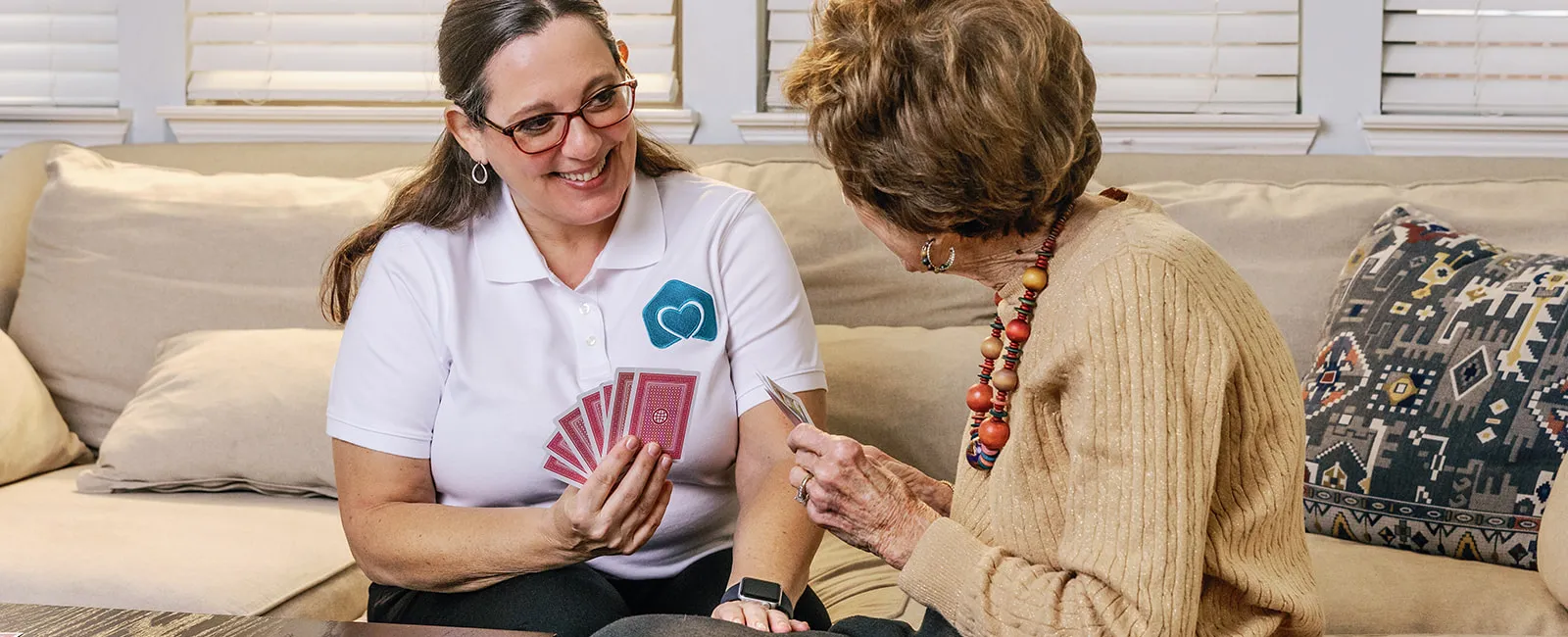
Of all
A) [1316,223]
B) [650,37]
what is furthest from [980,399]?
[650,37]

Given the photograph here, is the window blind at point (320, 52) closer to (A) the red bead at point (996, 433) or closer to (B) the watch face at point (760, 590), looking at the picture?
(B) the watch face at point (760, 590)

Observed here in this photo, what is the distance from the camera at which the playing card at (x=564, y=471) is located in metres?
1.59

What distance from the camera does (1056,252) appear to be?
1.34 meters

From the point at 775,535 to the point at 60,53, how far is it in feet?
8.07

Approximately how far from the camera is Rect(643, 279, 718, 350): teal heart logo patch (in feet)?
5.87

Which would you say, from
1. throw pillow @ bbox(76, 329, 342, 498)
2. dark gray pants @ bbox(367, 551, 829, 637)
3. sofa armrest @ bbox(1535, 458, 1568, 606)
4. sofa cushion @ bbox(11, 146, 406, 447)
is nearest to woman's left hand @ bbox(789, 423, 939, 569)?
dark gray pants @ bbox(367, 551, 829, 637)

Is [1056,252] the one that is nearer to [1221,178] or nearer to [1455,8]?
[1221,178]

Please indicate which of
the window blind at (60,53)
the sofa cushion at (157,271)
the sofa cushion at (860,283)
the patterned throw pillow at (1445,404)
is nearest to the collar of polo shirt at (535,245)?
the sofa cushion at (860,283)

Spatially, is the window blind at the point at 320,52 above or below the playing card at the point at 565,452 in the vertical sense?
above

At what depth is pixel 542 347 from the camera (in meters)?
1.78

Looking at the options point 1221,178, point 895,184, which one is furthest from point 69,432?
point 1221,178

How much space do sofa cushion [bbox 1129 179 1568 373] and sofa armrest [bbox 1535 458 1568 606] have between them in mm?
638

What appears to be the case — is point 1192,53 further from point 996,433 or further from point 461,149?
point 996,433

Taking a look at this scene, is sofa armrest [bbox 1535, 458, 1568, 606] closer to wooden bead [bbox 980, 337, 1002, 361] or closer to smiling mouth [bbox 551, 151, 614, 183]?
wooden bead [bbox 980, 337, 1002, 361]
